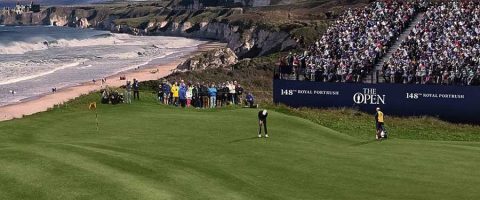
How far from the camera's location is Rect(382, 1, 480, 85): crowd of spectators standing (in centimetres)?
3550

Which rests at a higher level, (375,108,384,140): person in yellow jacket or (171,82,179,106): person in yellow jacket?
(171,82,179,106): person in yellow jacket

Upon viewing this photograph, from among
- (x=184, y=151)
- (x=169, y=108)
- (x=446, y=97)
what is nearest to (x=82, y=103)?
(x=169, y=108)

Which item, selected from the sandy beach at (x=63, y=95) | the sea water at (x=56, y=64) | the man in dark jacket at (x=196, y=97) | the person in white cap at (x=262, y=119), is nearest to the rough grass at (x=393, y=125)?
the man in dark jacket at (x=196, y=97)

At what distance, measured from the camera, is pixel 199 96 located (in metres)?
35.8

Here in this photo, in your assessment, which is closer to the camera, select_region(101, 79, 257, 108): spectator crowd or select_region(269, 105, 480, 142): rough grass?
select_region(269, 105, 480, 142): rough grass

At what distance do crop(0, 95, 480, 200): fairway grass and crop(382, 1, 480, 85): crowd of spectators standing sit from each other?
978 cm

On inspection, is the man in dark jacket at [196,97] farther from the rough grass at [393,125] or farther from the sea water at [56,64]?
the sea water at [56,64]

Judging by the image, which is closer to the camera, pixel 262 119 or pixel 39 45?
pixel 262 119

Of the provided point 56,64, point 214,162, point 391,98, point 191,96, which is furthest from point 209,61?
point 214,162

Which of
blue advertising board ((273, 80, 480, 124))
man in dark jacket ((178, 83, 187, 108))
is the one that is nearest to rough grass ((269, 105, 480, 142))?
blue advertising board ((273, 80, 480, 124))

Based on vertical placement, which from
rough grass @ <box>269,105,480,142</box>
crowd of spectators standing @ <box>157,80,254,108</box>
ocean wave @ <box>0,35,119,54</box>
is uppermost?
ocean wave @ <box>0,35,119,54</box>

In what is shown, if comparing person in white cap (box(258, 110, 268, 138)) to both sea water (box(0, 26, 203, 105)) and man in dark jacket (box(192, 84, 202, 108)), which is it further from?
sea water (box(0, 26, 203, 105))

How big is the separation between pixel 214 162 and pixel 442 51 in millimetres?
22319

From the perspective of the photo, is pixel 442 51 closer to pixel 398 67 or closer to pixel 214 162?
pixel 398 67
